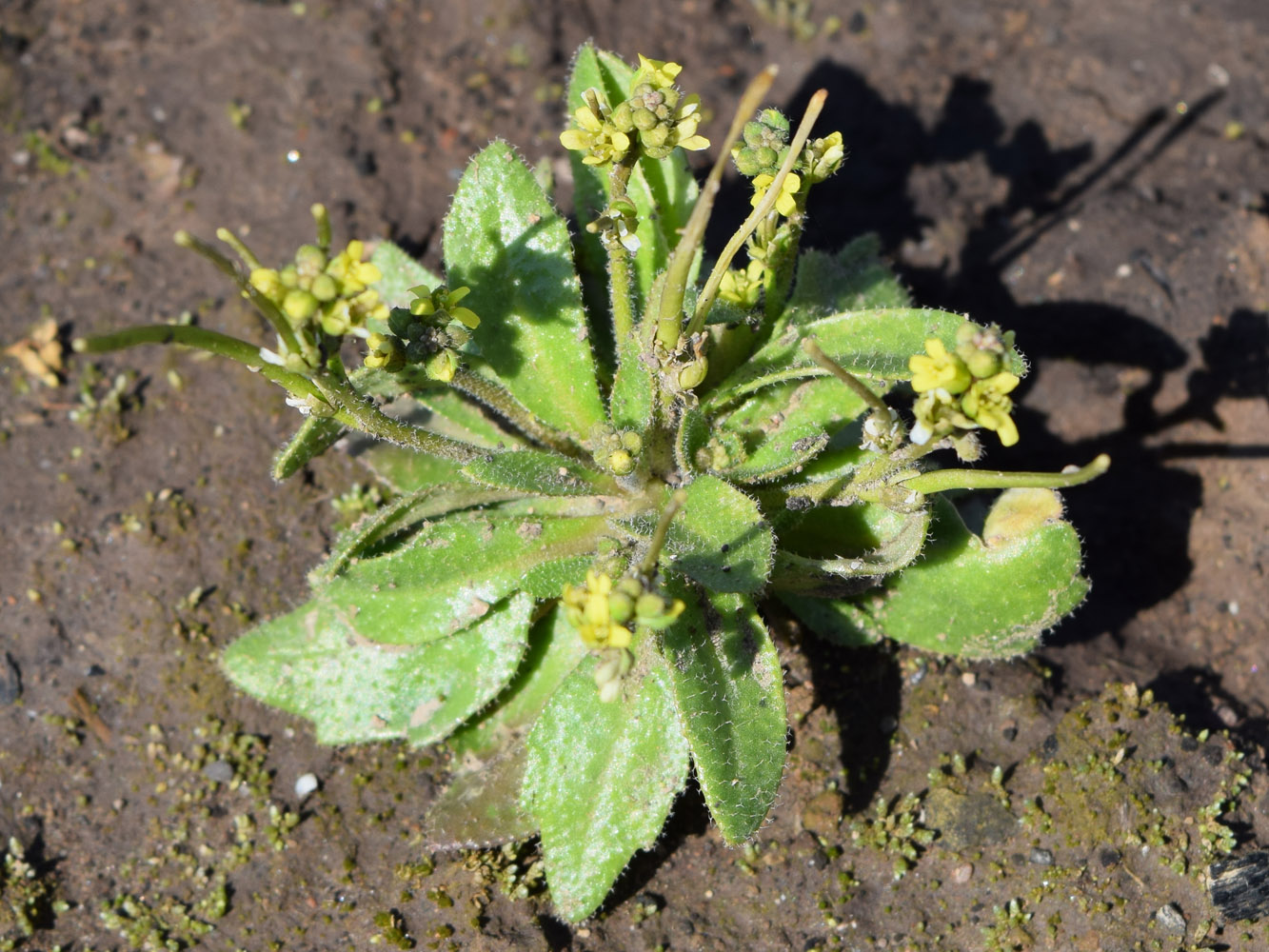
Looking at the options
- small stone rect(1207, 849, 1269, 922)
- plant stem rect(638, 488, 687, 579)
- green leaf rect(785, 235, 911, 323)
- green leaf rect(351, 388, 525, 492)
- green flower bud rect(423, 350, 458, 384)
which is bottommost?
small stone rect(1207, 849, 1269, 922)

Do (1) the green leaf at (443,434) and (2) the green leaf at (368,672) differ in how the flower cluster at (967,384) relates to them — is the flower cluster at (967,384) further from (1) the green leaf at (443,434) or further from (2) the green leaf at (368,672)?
(1) the green leaf at (443,434)

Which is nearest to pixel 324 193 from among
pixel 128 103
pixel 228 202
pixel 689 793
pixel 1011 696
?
pixel 228 202

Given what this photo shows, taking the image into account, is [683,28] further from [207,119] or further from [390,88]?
[207,119]

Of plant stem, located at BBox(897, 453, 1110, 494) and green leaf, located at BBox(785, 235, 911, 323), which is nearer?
plant stem, located at BBox(897, 453, 1110, 494)

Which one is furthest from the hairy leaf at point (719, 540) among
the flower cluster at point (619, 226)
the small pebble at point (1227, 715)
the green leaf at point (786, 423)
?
the small pebble at point (1227, 715)

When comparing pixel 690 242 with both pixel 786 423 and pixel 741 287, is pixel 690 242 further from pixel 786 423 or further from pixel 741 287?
pixel 786 423

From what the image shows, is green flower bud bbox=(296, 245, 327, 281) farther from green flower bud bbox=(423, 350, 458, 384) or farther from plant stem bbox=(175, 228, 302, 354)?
green flower bud bbox=(423, 350, 458, 384)

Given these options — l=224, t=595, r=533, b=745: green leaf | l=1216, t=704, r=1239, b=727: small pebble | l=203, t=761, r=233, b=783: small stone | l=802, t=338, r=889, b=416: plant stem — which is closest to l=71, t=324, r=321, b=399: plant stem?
l=224, t=595, r=533, b=745: green leaf
